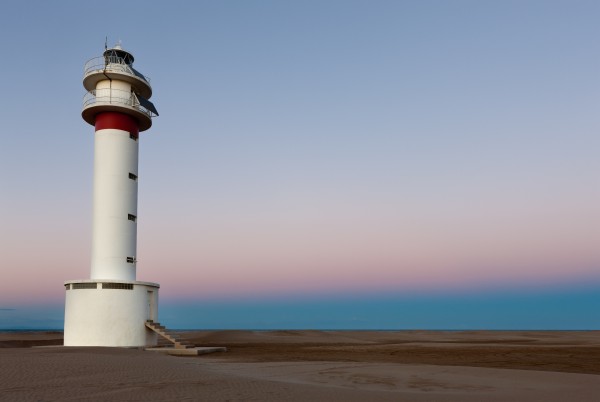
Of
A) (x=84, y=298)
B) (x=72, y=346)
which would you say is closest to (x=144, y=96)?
(x=84, y=298)

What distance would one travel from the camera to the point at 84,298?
25.0 meters

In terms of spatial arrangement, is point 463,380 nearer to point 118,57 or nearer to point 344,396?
point 344,396

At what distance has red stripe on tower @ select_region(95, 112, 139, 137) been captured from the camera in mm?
27266

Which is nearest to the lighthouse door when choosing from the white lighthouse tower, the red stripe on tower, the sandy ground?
the white lighthouse tower

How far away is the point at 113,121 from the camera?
89.5 ft

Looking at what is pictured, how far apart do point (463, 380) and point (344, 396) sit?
4811mm

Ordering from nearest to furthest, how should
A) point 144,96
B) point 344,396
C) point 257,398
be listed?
point 257,398 → point 344,396 → point 144,96

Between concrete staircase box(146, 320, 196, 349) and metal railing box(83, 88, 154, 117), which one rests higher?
metal railing box(83, 88, 154, 117)

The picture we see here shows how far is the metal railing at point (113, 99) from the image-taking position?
88.7 feet

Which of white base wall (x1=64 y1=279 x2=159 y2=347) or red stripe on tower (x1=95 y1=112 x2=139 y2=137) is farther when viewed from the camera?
red stripe on tower (x1=95 y1=112 x2=139 y2=137)

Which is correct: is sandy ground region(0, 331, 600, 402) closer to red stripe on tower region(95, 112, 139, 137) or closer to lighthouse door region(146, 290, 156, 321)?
lighthouse door region(146, 290, 156, 321)

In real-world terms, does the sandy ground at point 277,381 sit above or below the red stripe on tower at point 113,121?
below

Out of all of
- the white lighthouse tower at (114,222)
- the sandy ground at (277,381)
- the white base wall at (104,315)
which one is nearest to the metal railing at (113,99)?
the white lighthouse tower at (114,222)

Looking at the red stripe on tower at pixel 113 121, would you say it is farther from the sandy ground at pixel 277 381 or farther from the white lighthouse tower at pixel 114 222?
the sandy ground at pixel 277 381
